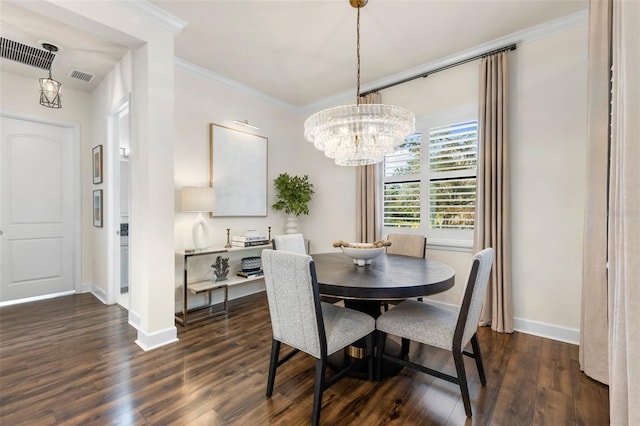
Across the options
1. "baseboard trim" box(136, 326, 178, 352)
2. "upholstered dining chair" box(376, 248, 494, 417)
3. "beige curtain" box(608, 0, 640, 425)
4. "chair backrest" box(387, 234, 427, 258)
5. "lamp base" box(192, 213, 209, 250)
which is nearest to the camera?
"beige curtain" box(608, 0, 640, 425)

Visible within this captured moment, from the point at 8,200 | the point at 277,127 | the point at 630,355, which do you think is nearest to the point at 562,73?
the point at 630,355

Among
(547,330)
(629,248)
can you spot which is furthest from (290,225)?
(629,248)

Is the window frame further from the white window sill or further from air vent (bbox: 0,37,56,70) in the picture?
air vent (bbox: 0,37,56,70)

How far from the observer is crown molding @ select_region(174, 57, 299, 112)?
3355 mm

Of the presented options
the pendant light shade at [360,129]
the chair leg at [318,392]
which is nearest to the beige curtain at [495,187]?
the pendant light shade at [360,129]

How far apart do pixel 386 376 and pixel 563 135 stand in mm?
2657

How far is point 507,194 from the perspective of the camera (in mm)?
2785

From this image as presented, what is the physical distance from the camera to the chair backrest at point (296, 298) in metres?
1.56


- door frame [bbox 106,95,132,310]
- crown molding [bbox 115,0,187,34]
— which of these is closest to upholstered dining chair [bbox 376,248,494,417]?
crown molding [bbox 115,0,187,34]

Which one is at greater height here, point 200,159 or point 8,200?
point 200,159

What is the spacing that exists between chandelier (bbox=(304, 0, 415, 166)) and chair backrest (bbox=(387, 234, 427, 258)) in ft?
3.17

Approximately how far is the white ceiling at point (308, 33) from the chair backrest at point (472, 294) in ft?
7.10

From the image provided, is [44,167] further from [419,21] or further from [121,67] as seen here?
[419,21]

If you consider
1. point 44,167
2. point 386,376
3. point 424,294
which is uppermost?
point 44,167
